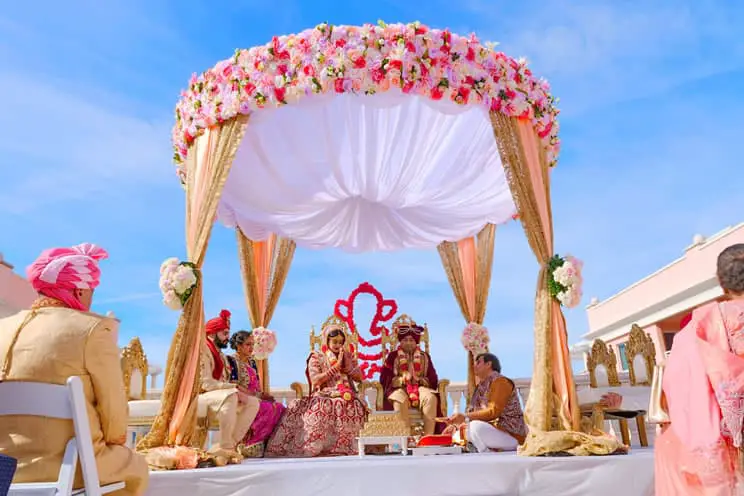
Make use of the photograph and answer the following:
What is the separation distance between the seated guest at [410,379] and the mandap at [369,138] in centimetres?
178

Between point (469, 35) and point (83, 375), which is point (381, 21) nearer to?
point (469, 35)

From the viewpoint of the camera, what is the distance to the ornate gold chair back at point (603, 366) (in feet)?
20.9

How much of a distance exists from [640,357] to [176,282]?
497cm

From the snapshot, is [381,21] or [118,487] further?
[381,21]

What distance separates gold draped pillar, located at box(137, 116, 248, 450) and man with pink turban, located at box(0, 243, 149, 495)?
199cm

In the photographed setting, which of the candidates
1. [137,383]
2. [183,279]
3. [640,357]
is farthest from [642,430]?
[137,383]

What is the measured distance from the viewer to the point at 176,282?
4.63 meters

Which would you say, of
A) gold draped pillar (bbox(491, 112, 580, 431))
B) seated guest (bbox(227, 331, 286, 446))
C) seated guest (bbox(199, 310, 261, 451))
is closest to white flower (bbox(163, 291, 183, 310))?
seated guest (bbox(199, 310, 261, 451))

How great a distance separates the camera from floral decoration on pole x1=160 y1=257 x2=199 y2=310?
4645 mm

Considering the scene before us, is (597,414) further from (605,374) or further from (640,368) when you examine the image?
(640,368)

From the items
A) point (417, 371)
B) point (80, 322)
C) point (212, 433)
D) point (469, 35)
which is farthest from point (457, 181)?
point (80, 322)

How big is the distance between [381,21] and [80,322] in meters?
3.46

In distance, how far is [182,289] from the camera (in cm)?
466

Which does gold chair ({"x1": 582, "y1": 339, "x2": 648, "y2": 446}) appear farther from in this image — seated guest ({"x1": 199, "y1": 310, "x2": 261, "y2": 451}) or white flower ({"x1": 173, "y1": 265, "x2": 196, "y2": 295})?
white flower ({"x1": 173, "y1": 265, "x2": 196, "y2": 295})
